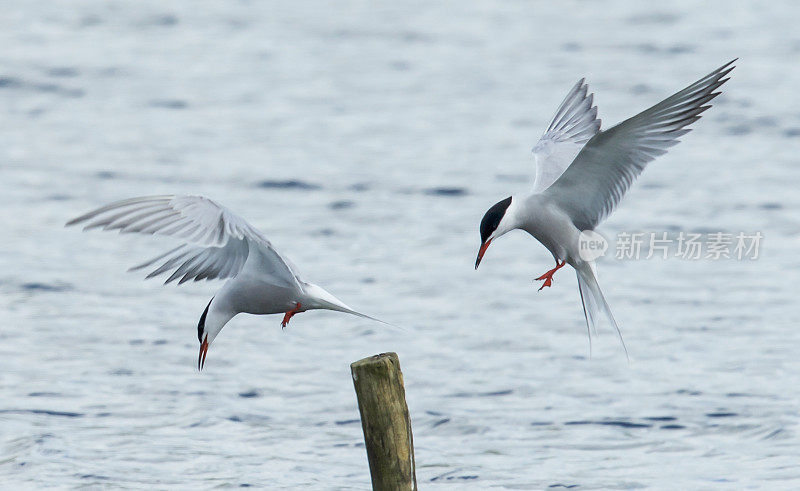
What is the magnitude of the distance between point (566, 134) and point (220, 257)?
1832mm

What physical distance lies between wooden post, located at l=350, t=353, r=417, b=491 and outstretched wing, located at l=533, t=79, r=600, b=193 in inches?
64.1

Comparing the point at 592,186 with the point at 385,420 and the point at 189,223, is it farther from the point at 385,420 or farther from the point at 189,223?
the point at 189,223

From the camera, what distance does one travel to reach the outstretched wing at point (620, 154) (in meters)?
5.79

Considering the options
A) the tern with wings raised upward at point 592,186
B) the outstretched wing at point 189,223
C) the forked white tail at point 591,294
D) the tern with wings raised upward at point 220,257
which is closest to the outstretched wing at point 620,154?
the tern with wings raised upward at point 592,186

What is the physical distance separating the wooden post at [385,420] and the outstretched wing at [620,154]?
4.12 feet

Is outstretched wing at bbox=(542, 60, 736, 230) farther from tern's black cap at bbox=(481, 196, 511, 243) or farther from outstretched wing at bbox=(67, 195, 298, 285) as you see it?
outstretched wing at bbox=(67, 195, 298, 285)

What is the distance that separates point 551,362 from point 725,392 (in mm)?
1316

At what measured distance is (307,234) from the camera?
13664 millimetres

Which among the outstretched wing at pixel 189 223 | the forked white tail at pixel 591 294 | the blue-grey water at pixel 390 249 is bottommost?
the blue-grey water at pixel 390 249

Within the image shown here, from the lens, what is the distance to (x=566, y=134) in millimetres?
7066

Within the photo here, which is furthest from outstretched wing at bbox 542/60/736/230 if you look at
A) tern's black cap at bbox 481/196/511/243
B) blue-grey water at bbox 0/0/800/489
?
blue-grey water at bbox 0/0/800/489

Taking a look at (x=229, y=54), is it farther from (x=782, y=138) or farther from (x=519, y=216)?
(x=519, y=216)

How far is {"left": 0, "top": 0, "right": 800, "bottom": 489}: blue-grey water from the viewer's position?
8.96 metres

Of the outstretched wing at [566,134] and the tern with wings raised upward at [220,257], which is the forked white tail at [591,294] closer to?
the outstretched wing at [566,134]
